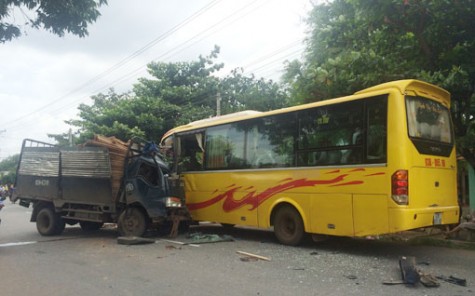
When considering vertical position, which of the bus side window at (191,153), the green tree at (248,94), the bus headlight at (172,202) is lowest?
the bus headlight at (172,202)

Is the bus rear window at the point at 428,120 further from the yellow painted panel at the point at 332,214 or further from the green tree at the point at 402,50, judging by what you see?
the yellow painted panel at the point at 332,214

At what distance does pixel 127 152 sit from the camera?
10.9m

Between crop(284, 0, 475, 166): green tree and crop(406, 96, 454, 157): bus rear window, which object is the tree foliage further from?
crop(406, 96, 454, 157): bus rear window

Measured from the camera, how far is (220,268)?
7.27m

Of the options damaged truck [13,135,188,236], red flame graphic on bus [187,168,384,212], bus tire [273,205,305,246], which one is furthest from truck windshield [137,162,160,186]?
bus tire [273,205,305,246]

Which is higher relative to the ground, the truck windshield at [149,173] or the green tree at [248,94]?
the green tree at [248,94]

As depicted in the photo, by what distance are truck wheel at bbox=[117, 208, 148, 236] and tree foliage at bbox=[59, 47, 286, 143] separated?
974 centimetres

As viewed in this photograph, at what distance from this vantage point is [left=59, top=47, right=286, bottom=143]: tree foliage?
69.3 feet

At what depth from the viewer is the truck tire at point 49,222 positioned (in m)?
11.9

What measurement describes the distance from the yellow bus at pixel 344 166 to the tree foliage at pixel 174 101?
10.9 m

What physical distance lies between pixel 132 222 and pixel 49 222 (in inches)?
111

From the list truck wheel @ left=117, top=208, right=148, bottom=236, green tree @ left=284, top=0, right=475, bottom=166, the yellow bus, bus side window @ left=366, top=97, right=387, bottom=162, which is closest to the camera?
the yellow bus

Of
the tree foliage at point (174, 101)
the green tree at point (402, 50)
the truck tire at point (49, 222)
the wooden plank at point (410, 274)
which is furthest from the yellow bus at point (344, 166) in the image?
the tree foliage at point (174, 101)

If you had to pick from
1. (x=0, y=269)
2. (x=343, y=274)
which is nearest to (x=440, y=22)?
(x=343, y=274)
